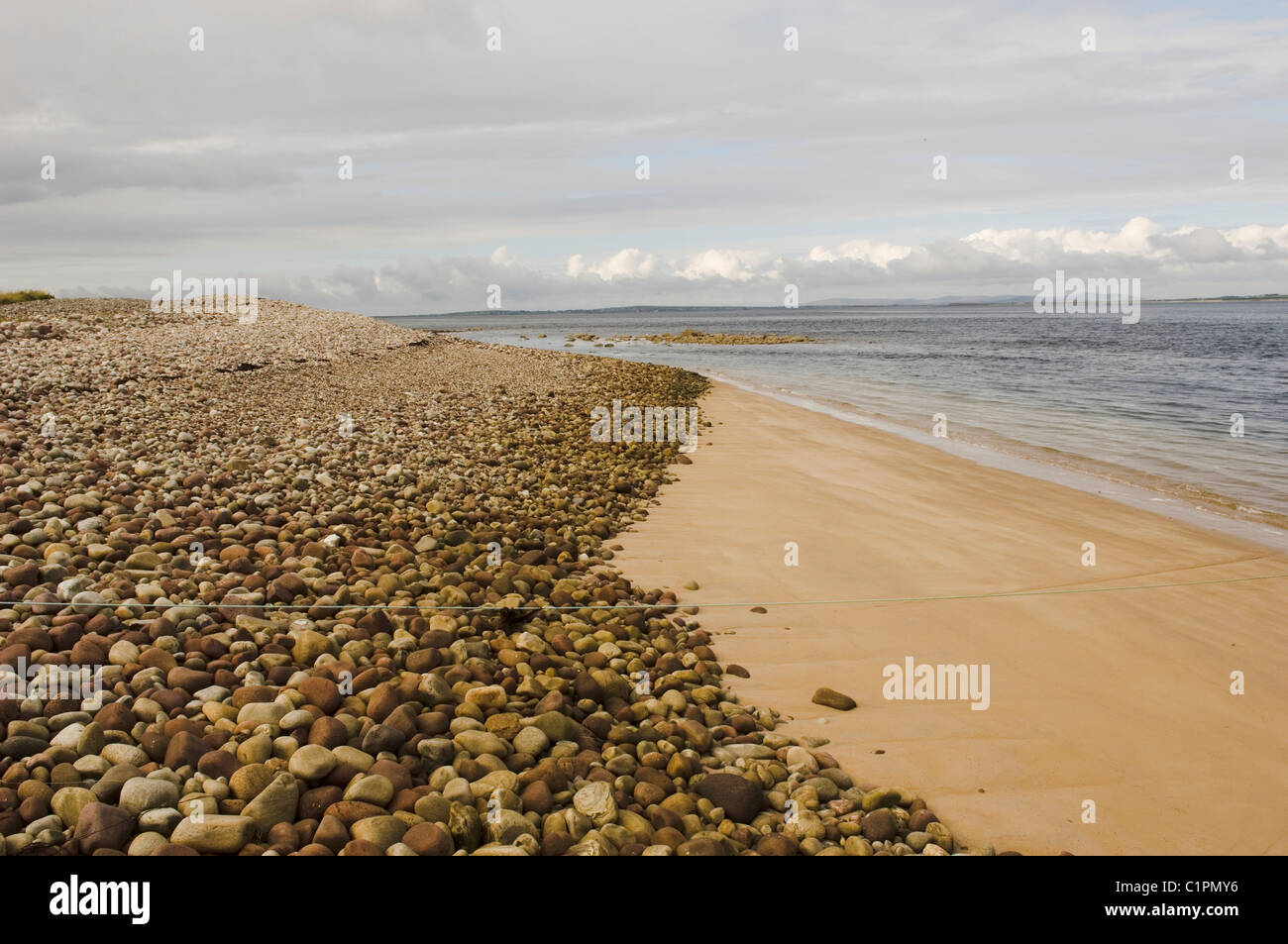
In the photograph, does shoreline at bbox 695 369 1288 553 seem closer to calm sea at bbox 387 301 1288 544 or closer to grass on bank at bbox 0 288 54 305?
calm sea at bbox 387 301 1288 544

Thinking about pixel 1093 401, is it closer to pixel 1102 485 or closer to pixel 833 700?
pixel 1102 485

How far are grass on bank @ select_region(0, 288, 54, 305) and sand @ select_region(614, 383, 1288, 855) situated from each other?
30.0 m

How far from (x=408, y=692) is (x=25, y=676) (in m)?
1.99

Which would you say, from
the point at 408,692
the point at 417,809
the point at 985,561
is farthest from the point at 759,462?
the point at 417,809

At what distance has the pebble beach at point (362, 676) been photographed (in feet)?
11.4

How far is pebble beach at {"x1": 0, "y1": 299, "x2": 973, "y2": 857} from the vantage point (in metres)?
3.48

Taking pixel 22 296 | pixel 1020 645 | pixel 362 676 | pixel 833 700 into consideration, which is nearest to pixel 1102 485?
pixel 1020 645

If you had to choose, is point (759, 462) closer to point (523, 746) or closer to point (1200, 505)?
point (1200, 505)

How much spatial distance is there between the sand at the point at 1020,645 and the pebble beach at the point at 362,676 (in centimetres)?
40

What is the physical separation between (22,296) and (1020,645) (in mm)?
36547

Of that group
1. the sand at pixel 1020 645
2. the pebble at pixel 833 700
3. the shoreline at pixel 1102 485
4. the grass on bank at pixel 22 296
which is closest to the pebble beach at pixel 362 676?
the pebble at pixel 833 700

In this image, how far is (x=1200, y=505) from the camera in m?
12.1

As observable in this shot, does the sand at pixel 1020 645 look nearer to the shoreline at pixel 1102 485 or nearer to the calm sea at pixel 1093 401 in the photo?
the shoreline at pixel 1102 485

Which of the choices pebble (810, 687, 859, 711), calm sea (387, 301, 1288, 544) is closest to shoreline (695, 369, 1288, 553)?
calm sea (387, 301, 1288, 544)
